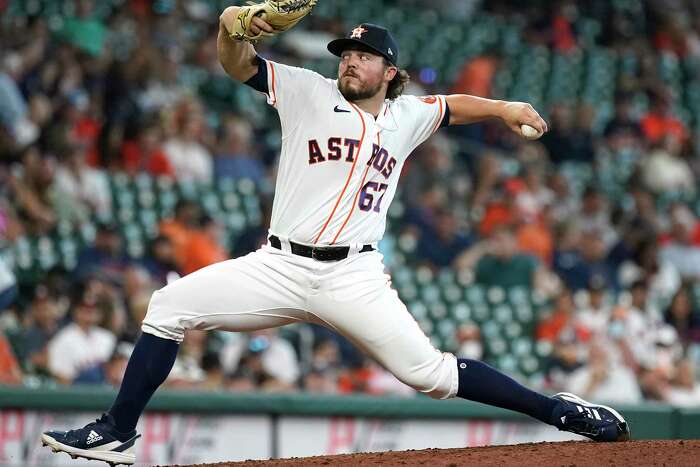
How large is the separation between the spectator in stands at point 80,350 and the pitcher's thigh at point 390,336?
3.03 meters

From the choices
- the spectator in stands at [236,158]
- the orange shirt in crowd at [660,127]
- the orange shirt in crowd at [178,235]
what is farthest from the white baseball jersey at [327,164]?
the orange shirt in crowd at [660,127]

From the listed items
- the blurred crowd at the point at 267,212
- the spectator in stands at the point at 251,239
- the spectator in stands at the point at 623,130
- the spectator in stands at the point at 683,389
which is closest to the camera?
the blurred crowd at the point at 267,212

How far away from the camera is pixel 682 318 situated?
32.2 feet

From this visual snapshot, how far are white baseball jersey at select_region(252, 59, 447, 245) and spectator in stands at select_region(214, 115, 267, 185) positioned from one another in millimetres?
4866

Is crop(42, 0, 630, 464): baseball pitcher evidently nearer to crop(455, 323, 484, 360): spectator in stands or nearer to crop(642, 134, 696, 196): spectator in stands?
crop(455, 323, 484, 360): spectator in stands

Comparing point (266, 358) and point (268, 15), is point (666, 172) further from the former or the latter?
point (268, 15)

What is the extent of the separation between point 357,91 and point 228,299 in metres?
0.90

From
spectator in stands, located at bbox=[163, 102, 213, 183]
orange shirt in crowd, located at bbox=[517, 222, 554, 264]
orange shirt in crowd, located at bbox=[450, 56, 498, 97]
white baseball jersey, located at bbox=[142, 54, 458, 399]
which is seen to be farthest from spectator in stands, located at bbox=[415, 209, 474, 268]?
white baseball jersey, located at bbox=[142, 54, 458, 399]

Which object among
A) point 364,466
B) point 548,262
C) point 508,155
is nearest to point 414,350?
point 364,466

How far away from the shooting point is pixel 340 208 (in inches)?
171

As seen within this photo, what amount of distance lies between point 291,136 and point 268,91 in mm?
190

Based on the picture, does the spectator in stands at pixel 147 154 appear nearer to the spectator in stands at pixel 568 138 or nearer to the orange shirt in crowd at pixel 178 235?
the orange shirt in crowd at pixel 178 235

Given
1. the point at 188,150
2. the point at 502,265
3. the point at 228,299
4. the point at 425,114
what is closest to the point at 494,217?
the point at 502,265

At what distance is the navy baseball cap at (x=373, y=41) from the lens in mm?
4441
